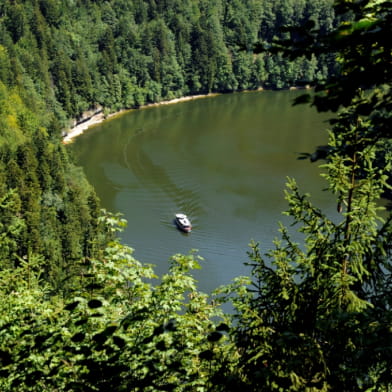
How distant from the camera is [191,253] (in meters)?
10.9

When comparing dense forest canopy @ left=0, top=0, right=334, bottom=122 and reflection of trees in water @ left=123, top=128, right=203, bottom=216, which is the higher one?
dense forest canopy @ left=0, top=0, right=334, bottom=122

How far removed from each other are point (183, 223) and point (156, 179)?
37.6 feet

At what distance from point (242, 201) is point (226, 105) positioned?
146ft

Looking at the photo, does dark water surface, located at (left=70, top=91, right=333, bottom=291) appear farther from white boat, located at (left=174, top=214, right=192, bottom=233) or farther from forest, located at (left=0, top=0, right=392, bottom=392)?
forest, located at (left=0, top=0, right=392, bottom=392)

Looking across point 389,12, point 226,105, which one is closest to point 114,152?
point 226,105

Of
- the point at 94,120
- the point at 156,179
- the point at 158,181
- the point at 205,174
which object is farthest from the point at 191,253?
the point at 94,120

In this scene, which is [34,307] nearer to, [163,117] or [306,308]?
[306,308]

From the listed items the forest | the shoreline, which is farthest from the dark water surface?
the forest

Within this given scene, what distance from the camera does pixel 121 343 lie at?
12.6ft

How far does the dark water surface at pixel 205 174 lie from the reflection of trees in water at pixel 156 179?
0.10 meters

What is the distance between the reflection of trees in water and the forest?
6.14 meters

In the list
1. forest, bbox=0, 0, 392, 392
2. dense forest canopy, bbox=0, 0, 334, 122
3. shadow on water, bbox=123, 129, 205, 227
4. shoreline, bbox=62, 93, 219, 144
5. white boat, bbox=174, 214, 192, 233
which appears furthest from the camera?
dense forest canopy, bbox=0, 0, 334, 122

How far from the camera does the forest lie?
151 inches

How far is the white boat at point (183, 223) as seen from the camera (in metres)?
39.5
